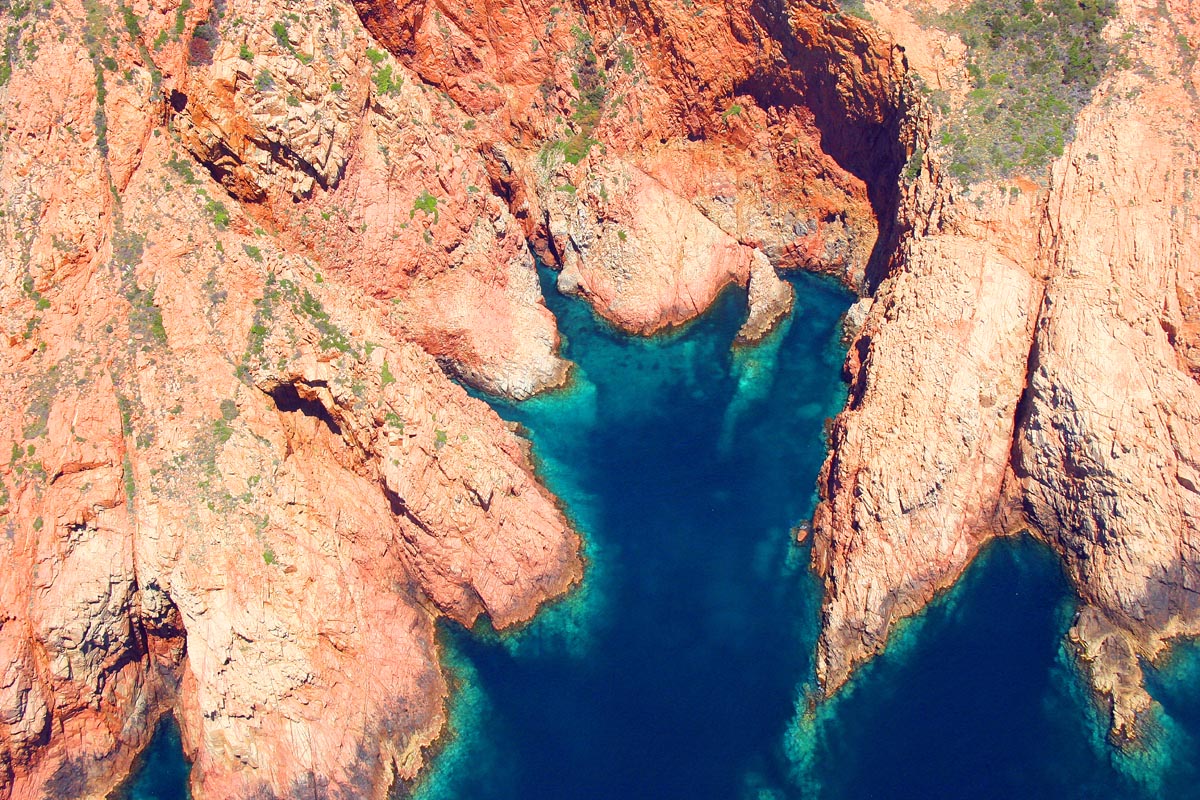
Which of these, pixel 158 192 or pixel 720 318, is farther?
pixel 720 318

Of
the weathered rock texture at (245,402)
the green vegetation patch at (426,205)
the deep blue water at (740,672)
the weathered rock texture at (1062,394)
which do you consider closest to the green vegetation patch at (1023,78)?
the weathered rock texture at (1062,394)

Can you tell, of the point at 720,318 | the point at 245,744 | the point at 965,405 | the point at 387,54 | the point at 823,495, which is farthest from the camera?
the point at 720,318

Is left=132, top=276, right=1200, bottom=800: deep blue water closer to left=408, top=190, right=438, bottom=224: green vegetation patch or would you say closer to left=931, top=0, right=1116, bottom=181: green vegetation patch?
left=408, top=190, right=438, bottom=224: green vegetation patch

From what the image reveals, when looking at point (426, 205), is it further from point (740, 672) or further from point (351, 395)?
point (740, 672)

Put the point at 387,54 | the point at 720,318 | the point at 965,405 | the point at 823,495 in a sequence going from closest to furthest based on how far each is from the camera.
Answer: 1. the point at 965,405
2. the point at 823,495
3. the point at 387,54
4. the point at 720,318

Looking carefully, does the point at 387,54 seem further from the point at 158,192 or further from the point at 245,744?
the point at 245,744

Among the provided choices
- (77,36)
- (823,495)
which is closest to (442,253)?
(77,36)

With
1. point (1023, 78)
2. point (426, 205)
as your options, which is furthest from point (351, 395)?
point (1023, 78)
